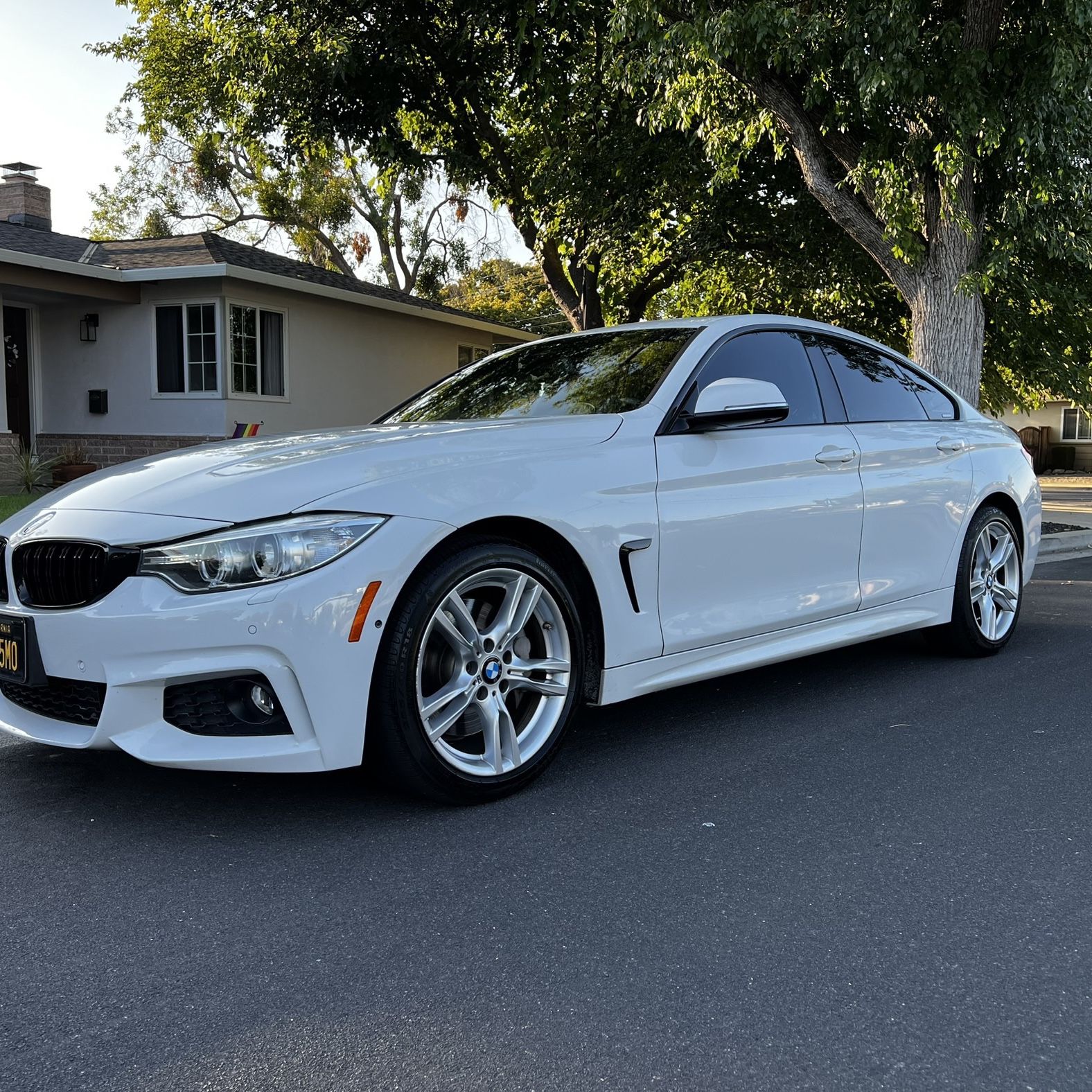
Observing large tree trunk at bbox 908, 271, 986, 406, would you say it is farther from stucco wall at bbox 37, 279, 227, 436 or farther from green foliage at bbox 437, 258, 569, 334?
green foliage at bbox 437, 258, 569, 334

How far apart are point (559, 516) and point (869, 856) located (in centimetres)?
138

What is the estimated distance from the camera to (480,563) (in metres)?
3.38

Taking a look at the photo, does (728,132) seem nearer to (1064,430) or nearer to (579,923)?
(579,923)

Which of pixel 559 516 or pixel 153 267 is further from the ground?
pixel 153 267

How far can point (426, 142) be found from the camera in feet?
57.5

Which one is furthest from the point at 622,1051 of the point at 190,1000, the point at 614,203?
the point at 614,203

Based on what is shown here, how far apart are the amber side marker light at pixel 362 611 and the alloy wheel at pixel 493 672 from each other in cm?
22

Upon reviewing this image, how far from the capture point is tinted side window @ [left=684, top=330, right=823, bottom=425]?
4.46m

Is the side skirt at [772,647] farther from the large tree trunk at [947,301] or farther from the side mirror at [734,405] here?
the large tree trunk at [947,301]

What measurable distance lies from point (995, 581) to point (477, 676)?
3.51 meters

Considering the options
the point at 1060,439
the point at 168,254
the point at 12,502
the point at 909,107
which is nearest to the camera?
the point at 909,107

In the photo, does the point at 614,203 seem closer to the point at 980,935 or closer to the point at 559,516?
the point at 559,516

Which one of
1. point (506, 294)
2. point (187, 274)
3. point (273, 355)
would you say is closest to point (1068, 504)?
point (273, 355)

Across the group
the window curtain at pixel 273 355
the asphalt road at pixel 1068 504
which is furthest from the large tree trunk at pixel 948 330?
the window curtain at pixel 273 355
